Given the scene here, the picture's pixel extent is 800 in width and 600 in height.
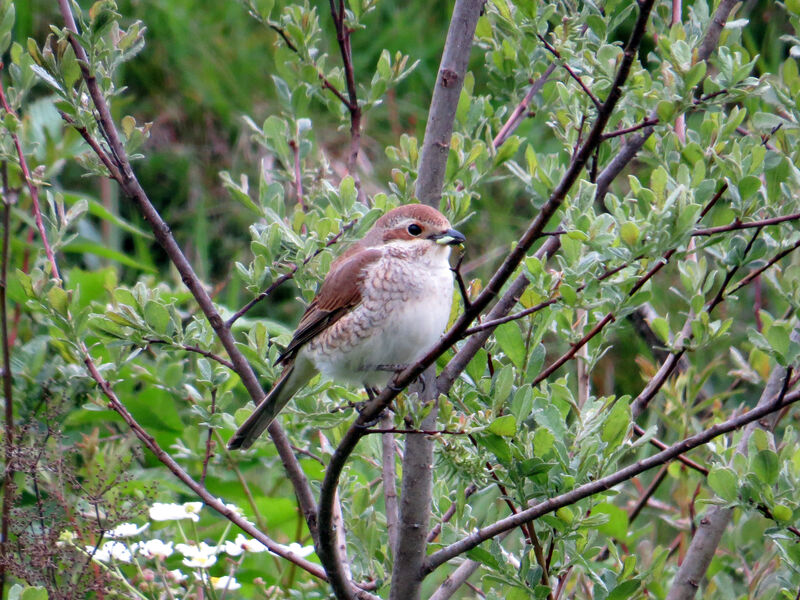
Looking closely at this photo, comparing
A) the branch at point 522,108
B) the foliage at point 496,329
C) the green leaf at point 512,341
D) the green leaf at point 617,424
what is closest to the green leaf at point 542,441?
the foliage at point 496,329

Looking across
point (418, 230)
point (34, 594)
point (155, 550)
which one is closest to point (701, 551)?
point (418, 230)

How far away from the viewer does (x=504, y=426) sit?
203cm

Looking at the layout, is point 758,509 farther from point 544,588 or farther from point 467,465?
point 467,465

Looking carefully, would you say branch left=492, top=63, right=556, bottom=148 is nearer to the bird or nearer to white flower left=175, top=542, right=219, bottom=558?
the bird

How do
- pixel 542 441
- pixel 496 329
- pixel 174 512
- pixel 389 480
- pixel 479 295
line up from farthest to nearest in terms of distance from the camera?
pixel 389 480 < pixel 174 512 < pixel 496 329 < pixel 542 441 < pixel 479 295

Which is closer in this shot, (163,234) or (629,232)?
(629,232)

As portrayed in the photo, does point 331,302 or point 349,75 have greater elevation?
point 349,75

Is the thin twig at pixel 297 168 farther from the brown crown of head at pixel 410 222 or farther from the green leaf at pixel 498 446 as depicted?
the green leaf at pixel 498 446

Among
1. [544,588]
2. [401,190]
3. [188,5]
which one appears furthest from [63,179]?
[544,588]

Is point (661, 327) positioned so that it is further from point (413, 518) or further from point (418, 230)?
point (418, 230)

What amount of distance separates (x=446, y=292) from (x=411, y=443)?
0.54m

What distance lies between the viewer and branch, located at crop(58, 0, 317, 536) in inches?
88.7

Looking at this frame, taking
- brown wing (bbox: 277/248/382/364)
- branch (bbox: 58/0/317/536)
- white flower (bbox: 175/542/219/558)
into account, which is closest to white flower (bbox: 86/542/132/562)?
white flower (bbox: 175/542/219/558)

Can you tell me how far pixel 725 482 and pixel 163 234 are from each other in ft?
4.37
